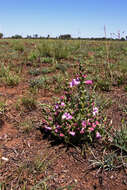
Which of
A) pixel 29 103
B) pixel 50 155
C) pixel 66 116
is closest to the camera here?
pixel 50 155

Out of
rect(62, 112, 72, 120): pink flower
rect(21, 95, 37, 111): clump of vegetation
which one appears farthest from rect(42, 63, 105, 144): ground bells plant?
rect(21, 95, 37, 111): clump of vegetation

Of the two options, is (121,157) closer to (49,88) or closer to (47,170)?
(47,170)

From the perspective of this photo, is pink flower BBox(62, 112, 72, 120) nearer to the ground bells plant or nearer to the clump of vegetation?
the ground bells plant

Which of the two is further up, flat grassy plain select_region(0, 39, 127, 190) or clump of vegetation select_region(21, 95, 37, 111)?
clump of vegetation select_region(21, 95, 37, 111)

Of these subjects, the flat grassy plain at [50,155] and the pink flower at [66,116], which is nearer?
the flat grassy plain at [50,155]

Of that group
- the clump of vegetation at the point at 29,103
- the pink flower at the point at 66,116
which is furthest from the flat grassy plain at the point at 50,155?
the pink flower at the point at 66,116

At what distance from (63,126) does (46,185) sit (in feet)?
2.12

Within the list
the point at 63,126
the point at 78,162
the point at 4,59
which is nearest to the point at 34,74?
the point at 4,59

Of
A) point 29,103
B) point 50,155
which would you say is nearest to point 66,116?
point 50,155

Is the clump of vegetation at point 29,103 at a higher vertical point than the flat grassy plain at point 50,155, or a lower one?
higher

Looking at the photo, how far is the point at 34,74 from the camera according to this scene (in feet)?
15.0

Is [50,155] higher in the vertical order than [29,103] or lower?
lower

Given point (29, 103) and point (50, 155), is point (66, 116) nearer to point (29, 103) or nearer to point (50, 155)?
point (50, 155)

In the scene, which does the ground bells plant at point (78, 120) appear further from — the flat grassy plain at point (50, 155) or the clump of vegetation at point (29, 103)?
the clump of vegetation at point (29, 103)
